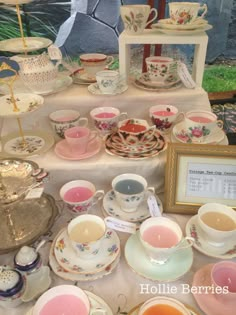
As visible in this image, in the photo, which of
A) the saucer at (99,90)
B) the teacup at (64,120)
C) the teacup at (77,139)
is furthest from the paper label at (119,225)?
the saucer at (99,90)

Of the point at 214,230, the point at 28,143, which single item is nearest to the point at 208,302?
the point at 214,230

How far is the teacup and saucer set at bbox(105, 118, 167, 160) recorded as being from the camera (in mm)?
956

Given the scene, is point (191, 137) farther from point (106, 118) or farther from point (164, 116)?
point (106, 118)

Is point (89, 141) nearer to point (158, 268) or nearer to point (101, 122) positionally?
point (101, 122)

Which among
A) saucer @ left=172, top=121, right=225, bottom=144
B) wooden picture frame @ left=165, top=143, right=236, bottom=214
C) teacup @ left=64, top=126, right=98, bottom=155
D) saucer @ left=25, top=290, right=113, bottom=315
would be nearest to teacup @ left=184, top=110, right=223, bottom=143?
saucer @ left=172, top=121, right=225, bottom=144

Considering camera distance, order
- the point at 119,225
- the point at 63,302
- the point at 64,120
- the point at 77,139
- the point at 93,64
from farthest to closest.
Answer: the point at 93,64 → the point at 64,120 → the point at 77,139 → the point at 119,225 → the point at 63,302

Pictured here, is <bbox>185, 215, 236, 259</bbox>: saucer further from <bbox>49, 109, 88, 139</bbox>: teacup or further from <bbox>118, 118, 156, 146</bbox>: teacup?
<bbox>49, 109, 88, 139</bbox>: teacup

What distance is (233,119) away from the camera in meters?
2.05

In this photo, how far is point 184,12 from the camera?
1055 millimetres

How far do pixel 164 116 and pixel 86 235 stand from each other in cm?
50

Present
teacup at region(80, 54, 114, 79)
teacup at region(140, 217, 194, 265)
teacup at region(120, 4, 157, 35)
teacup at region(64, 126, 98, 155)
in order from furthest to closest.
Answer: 1. teacup at region(80, 54, 114, 79)
2. teacup at region(120, 4, 157, 35)
3. teacup at region(64, 126, 98, 155)
4. teacup at region(140, 217, 194, 265)

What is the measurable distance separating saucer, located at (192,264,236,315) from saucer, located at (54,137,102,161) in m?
0.49

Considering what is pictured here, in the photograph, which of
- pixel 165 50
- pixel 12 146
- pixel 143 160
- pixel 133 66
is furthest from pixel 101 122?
pixel 165 50

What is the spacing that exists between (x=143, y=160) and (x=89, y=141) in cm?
21
